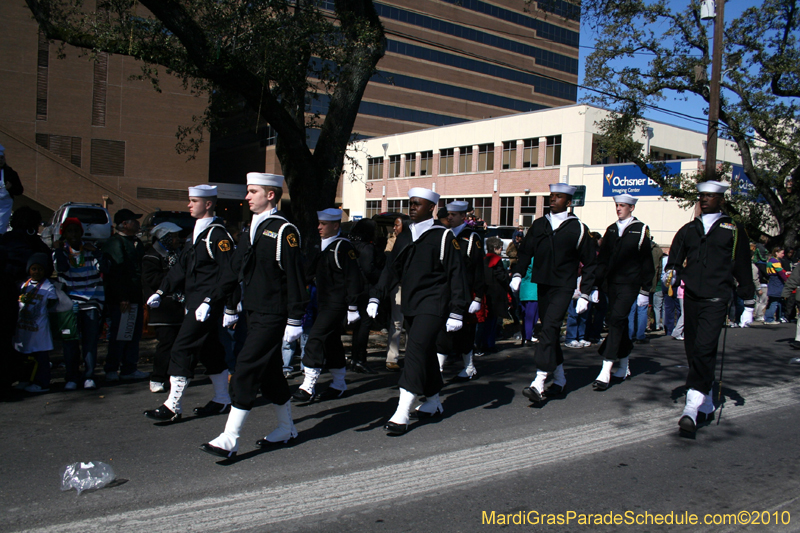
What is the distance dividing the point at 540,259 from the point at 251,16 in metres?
6.47

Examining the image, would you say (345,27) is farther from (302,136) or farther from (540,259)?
(540,259)

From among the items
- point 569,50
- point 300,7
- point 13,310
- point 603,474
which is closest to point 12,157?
point 300,7

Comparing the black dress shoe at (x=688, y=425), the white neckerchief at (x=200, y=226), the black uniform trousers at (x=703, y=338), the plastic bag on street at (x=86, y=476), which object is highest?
the white neckerchief at (x=200, y=226)

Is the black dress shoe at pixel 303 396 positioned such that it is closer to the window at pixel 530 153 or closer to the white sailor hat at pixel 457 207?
the white sailor hat at pixel 457 207

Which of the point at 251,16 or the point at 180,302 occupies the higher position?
the point at 251,16

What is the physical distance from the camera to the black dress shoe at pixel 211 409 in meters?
5.61

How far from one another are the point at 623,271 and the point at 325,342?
11.8ft

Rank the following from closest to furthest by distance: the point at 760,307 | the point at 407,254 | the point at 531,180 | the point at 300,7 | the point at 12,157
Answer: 1. the point at 407,254
2. the point at 300,7
3. the point at 760,307
4. the point at 12,157
5. the point at 531,180

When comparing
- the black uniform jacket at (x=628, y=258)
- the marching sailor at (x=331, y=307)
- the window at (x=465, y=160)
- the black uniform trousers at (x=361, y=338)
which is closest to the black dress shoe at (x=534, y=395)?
the black uniform jacket at (x=628, y=258)

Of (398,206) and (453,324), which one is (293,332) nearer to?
(453,324)

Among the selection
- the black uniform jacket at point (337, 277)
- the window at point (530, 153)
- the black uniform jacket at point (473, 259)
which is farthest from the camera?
the window at point (530, 153)

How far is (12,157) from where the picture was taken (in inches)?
1304

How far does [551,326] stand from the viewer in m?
6.12

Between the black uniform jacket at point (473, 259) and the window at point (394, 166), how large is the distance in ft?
149
